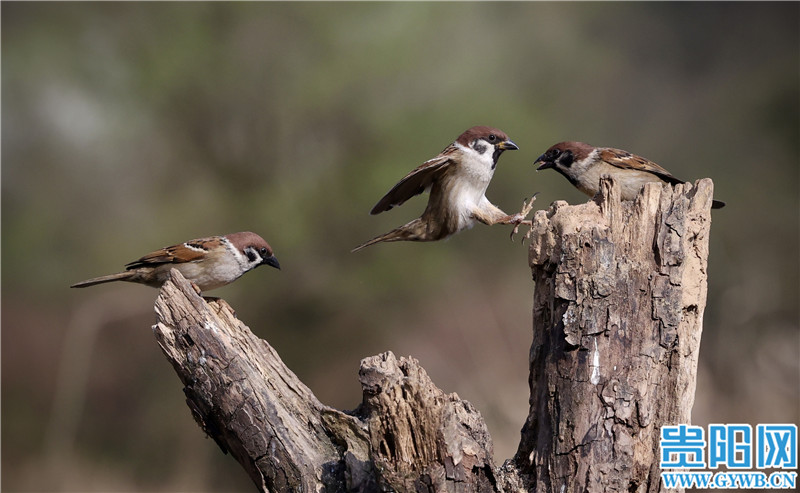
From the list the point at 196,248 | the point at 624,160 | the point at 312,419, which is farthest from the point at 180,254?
the point at 624,160

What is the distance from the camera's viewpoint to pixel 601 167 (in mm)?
4941

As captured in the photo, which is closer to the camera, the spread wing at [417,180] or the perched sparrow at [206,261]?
the spread wing at [417,180]

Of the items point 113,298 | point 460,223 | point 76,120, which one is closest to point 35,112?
point 76,120

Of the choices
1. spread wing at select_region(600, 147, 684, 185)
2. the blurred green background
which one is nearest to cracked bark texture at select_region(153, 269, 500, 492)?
spread wing at select_region(600, 147, 684, 185)

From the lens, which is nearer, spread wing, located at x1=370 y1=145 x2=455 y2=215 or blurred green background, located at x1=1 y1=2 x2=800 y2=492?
spread wing, located at x1=370 y1=145 x2=455 y2=215

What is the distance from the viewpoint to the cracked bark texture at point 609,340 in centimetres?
296

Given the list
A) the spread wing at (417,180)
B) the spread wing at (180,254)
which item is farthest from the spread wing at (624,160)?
the spread wing at (180,254)

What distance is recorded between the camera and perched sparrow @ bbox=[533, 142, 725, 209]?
4.90 meters

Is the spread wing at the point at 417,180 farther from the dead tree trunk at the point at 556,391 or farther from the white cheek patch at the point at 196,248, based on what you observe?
the dead tree trunk at the point at 556,391

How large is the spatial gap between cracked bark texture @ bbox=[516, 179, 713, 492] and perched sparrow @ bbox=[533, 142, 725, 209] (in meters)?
1.73

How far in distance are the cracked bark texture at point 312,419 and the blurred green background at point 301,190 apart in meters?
5.48

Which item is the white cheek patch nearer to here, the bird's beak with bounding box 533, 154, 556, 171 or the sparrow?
the sparrow

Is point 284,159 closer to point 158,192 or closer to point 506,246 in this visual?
point 158,192

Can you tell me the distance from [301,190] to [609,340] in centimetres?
751
